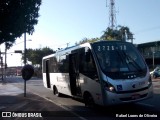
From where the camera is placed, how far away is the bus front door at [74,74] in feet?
55.6

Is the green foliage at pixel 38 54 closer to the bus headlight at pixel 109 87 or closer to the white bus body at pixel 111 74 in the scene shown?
the white bus body at pixel 111 74

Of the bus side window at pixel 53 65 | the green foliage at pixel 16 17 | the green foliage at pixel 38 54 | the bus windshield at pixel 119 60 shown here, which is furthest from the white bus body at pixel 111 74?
the green foliage at pixel 38 54

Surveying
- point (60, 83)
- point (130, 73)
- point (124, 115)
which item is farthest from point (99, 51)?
point (60, 83)

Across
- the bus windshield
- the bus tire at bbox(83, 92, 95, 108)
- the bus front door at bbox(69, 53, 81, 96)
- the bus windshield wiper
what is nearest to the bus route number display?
the bus windshield

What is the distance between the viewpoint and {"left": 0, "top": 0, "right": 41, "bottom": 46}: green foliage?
16531 mm

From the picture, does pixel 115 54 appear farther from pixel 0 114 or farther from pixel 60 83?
pixel 60 83

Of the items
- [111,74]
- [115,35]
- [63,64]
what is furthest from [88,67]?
[115,35]

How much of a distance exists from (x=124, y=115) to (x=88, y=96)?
285cm

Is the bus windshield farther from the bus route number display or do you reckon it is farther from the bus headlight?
the bus headlight

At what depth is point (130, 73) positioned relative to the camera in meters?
13.8

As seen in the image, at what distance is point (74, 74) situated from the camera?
17484 mm

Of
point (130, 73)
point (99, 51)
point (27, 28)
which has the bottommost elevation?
point (130, 73)

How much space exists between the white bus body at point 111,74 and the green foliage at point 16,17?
2770mm

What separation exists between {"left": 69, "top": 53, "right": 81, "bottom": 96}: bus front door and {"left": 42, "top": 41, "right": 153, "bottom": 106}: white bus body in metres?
0.05
